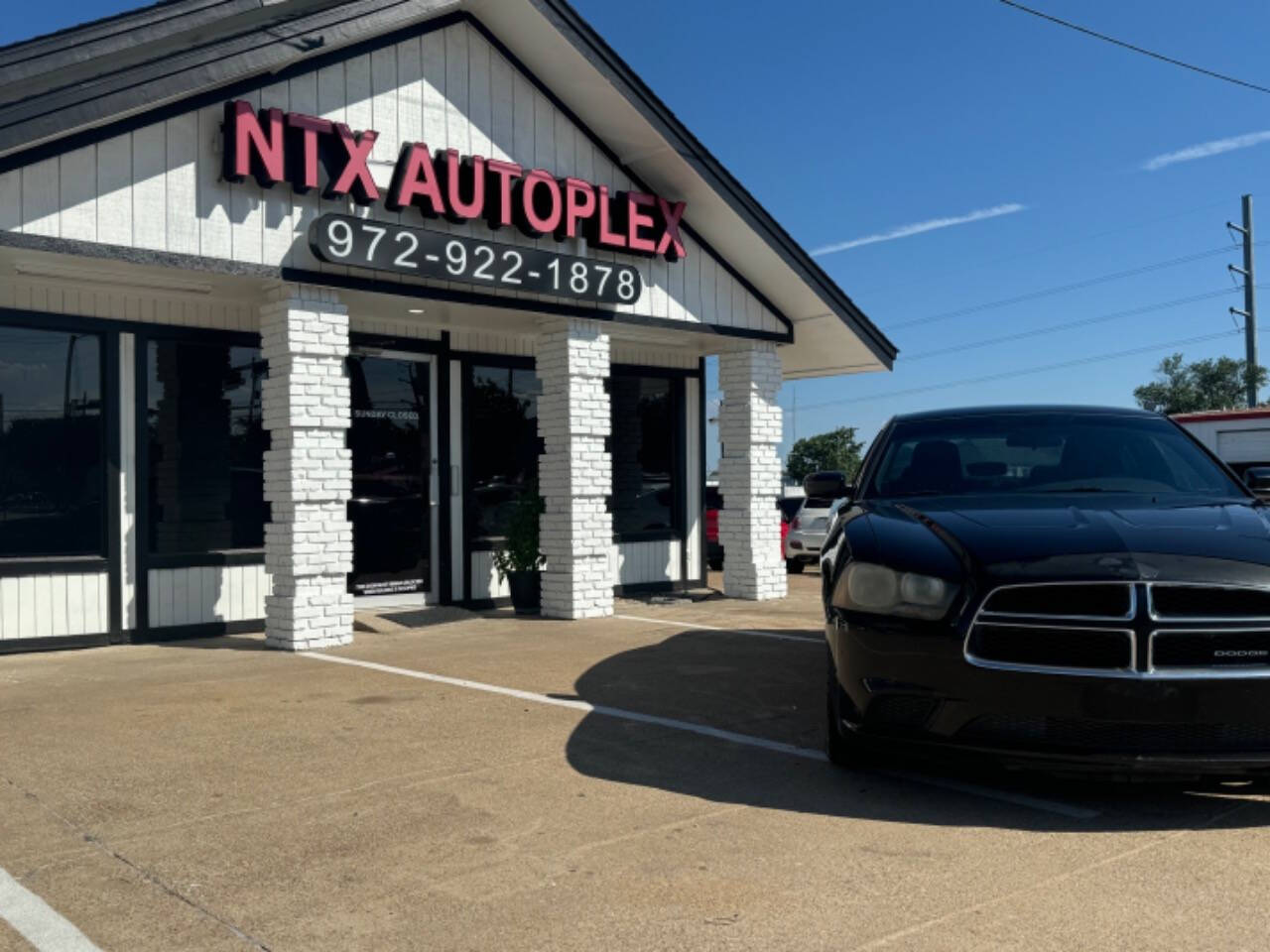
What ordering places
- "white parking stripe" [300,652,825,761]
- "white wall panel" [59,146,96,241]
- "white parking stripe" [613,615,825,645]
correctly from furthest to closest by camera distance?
"white parking stripe" [613,615,825,645]
"white wall panel" [59,146,96,241]
"white parking stripe" [300,652,825,761]

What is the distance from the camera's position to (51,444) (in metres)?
9.08

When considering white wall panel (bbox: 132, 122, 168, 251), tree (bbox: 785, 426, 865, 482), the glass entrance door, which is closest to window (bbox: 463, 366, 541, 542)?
the glass entrance door

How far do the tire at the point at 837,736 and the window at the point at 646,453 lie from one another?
835 cm

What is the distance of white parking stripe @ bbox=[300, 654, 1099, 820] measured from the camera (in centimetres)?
431

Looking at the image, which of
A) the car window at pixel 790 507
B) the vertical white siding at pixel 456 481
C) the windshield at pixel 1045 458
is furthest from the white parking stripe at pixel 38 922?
the car window at pixel 790 507

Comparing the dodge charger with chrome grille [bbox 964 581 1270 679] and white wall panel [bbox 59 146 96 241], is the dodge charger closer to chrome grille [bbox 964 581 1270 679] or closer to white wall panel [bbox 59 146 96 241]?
chrome grille [bbox 964 581 1270 679]

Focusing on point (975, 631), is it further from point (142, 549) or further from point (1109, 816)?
point (142, 549)

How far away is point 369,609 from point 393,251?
3.76 m

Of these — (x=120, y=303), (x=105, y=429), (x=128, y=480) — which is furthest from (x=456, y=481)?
(x=120, y=303)

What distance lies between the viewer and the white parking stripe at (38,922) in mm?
3021

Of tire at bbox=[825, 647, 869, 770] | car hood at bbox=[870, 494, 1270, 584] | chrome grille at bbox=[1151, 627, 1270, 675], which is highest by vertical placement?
car hood at bbox=[870, 494, 1270, 584]

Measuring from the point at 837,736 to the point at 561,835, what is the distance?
136 centimetres

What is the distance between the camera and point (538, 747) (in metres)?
5.29

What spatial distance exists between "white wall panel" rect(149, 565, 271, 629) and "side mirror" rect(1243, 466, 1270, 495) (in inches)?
314
